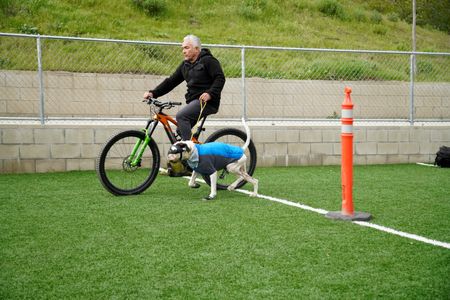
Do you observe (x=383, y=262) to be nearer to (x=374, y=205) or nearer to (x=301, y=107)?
(x=374, y=205)

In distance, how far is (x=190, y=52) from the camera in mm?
7090

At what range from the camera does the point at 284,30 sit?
24109 mm

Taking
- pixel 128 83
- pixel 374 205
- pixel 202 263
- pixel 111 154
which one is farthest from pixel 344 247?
pixel 128 83

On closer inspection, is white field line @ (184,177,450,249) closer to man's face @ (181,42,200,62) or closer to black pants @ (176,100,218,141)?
black pants @ (176,100,218,141)

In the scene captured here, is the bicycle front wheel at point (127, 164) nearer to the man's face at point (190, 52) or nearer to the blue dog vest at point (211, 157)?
the blue dog vest at point (211, 157)

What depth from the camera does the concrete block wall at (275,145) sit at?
29.2 feet

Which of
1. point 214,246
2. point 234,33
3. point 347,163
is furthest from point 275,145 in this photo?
point 234,33

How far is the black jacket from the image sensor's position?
7078 mm

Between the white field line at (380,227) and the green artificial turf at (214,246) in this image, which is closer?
the green artificial turf at (214,246)

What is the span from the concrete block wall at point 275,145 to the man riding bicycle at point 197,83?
239 centimetres

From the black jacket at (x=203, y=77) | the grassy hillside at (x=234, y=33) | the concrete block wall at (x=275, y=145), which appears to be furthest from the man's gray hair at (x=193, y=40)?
the grassy hillside at (x=234, y=33)

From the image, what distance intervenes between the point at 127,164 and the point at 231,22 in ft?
59.4

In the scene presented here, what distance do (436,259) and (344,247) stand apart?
0.67 metres

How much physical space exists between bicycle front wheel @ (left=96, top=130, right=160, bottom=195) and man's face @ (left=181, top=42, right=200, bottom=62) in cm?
108
